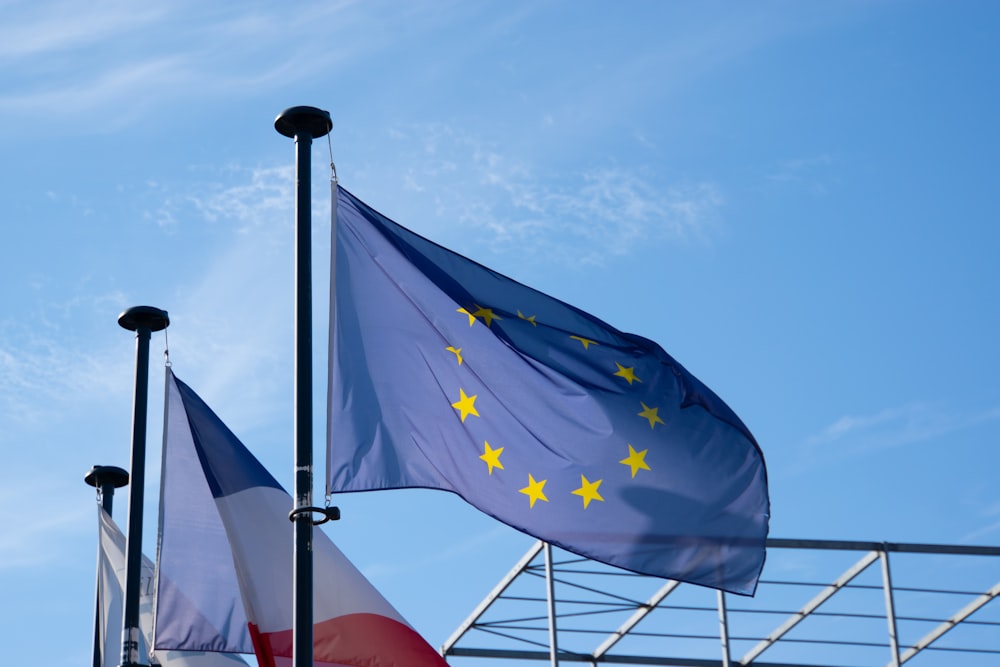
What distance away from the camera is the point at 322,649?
12.5 meters

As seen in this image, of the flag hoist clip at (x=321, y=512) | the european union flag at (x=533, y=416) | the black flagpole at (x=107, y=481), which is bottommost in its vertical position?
the flag hoist clip at (x=321, y=512)

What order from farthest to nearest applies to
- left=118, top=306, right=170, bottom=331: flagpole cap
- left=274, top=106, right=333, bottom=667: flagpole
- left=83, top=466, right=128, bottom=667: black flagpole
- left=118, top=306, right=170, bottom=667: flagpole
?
1. left=83, top=466, right=128, bottom=667: black flagpole
2. left=118, top=306, right=170, bottom=331: flagpole cap
3. left=118, top=306, right=170, bottom=667: flagpole
4. left=274, top=106, right=333, bottom=667: flagpole

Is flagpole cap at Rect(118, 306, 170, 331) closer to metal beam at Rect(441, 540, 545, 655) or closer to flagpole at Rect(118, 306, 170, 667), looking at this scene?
flagpole at Rect(118, 306, 170, 667)

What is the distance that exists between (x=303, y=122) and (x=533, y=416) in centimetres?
298

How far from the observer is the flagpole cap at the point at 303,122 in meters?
12.2

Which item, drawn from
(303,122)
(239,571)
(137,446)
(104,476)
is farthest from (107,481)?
(303,122)

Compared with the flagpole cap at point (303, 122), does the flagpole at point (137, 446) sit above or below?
below

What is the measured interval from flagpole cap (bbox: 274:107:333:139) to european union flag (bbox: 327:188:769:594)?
67 cm

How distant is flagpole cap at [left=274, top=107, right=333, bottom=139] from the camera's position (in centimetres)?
1217

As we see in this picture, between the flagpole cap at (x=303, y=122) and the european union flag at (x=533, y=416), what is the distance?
67cm

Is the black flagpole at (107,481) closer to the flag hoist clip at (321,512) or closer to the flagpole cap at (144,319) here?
the flagpole cap at (144,319)

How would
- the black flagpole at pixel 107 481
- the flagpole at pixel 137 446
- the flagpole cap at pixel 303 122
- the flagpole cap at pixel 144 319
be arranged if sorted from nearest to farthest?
the flagpole cap at pixel 303 122, the flagpole at pixel 137 446, the flagpole cap at pixel 144 319, the black flagpole at pixel 107 481

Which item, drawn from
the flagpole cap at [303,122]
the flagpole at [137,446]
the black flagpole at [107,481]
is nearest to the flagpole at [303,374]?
the flagpole cap at [303,122]

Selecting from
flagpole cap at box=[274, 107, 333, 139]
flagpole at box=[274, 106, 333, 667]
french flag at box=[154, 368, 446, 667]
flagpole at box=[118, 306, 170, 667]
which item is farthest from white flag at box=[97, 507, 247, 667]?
flagpole cap at box=[274, 107, 333, 139]
